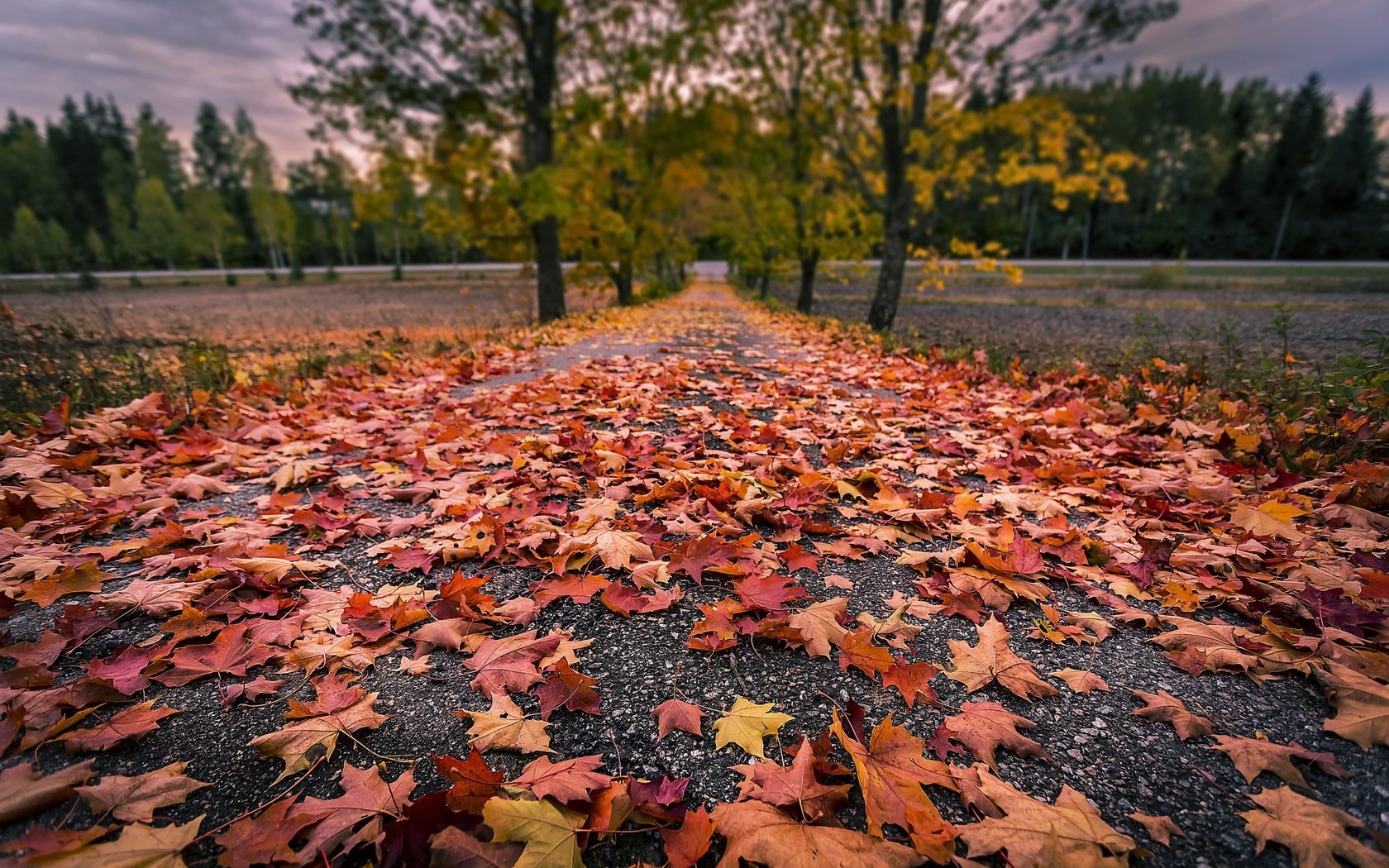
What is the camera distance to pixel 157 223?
45.7 metres

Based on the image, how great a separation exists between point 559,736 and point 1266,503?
108 inches

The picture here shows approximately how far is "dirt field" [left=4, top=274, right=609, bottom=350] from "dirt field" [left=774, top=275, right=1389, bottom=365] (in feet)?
27.6

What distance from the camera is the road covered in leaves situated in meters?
1.07

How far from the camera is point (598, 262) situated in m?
14.4

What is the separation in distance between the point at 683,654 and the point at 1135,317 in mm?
6227

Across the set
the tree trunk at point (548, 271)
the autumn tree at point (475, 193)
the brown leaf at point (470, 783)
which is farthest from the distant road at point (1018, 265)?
the brown leaf at point (470, 783)

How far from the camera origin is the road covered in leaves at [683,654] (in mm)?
1065

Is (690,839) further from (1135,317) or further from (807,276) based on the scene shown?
(807,276)

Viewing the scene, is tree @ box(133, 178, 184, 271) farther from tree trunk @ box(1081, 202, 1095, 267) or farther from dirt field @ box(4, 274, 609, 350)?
tree trunk @ box(1081, 202, 1095, 267)

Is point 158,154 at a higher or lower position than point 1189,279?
higher

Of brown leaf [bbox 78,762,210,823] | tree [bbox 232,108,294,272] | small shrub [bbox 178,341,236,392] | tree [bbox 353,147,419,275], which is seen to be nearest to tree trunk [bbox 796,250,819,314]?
tree [bbox 353,147,419,275]

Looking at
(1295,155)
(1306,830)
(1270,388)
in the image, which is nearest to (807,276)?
(1270,388)

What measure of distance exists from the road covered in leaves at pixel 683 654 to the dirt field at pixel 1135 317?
8.23 feet

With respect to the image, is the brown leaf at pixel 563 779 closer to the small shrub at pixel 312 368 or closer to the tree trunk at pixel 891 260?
the small shrub at pixel 312 368
